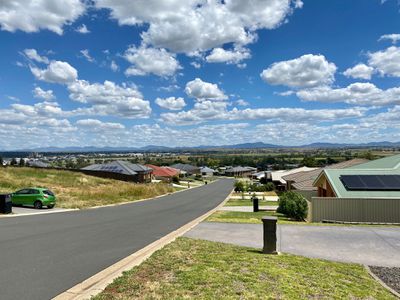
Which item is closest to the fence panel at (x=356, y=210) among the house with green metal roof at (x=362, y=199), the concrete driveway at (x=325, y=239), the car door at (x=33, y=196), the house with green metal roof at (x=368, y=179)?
the house with green metal roof at (x=362, y=199)

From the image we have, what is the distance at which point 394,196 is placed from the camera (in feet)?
66.2

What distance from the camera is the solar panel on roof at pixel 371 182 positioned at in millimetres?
21141

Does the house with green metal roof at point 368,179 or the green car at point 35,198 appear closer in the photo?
the house with green metal roof at point 368,179

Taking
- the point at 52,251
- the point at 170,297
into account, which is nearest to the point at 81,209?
the point at 52,251

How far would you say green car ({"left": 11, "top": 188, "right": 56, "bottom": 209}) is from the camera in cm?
2520

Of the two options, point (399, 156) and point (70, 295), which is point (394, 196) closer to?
point (399, 156)

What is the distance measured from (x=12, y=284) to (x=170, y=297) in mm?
3361

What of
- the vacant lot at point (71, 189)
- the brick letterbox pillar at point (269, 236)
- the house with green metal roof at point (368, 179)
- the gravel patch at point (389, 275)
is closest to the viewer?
the gravel patch at point (389, 275)

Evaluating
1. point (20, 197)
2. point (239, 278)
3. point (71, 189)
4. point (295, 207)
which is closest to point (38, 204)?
point (20, 197)

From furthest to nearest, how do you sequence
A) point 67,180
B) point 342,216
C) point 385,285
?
point 67,180 → point 342,216 → point 385,285

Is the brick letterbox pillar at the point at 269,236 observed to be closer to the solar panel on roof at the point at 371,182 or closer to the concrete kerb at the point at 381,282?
the concrete kerb at the point at 381,282

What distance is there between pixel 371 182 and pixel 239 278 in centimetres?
1708

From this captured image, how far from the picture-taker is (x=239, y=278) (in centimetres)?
748

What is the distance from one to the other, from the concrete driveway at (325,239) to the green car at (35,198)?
1365 centimetres
